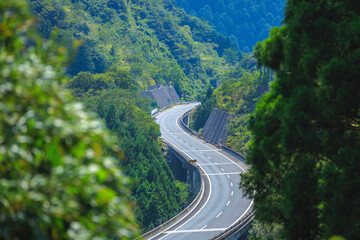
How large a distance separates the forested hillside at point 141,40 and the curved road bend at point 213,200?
1587 inches

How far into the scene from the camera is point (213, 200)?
48344 millimetres

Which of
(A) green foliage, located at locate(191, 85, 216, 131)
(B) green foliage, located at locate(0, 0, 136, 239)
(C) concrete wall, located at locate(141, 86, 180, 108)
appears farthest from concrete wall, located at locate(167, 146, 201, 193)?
(B) green foliage, located at locate(0, 0, 136, 239)

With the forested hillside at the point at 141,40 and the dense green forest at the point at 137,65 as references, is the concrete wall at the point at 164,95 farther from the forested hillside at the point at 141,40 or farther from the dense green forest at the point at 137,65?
the forested hillside at the point at 141,40

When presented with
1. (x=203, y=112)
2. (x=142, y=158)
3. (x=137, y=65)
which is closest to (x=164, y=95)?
(x=137, y=65)

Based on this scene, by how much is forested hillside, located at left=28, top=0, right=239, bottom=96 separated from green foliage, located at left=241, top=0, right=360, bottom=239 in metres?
84.7

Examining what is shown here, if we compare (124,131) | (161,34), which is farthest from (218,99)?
(161,34)

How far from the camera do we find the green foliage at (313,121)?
12.8 m

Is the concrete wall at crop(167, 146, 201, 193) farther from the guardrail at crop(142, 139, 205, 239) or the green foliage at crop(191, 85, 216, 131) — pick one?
the green foliage at crop(191, 85, 216, 131)

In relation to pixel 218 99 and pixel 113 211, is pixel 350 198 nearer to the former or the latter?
pixel 113 211

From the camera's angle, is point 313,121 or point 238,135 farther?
point 238,135

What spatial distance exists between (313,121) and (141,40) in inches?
5158

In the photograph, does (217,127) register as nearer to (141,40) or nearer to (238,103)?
(238,103)

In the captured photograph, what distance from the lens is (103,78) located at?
8806cm

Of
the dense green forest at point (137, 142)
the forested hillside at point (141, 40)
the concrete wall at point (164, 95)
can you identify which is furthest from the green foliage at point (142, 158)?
the forested hillside at point (141, 40)
